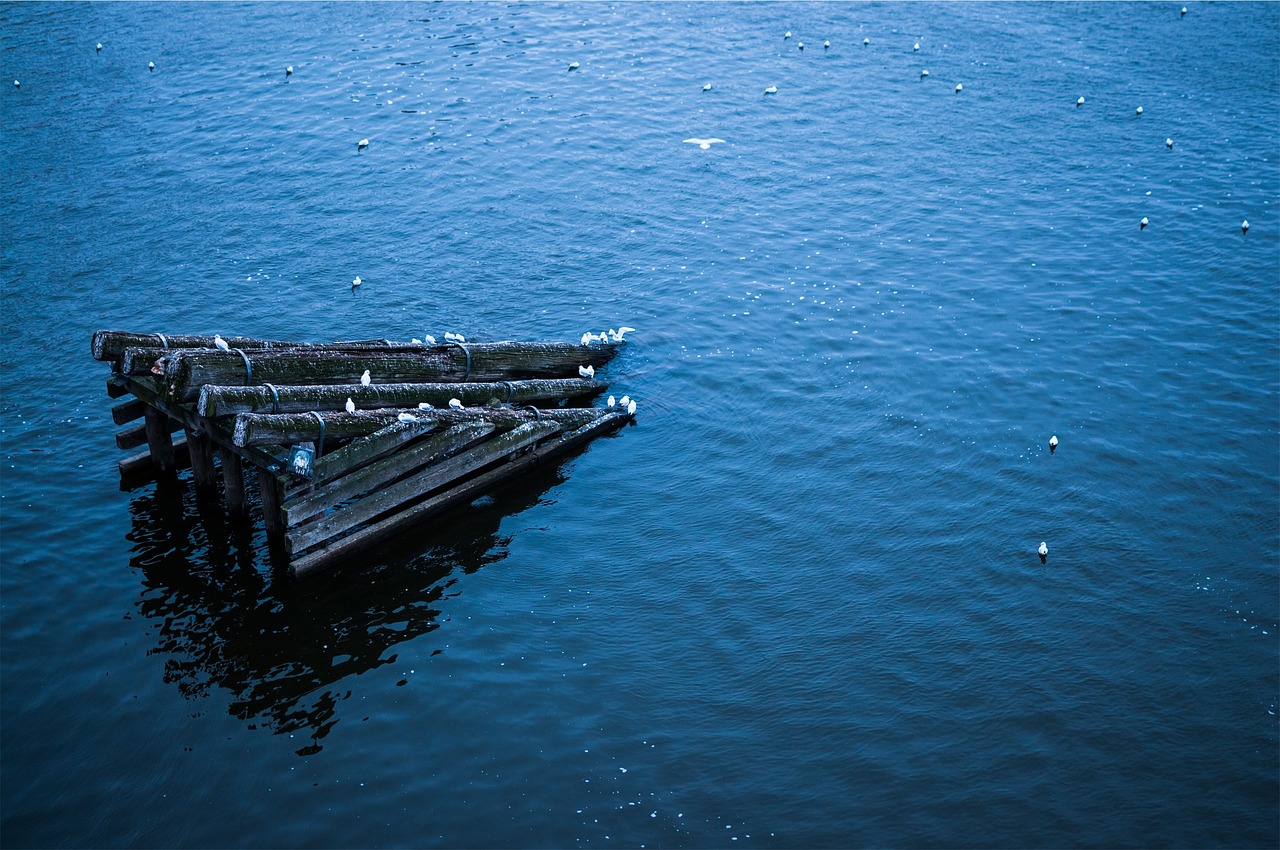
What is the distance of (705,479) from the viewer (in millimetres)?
20766

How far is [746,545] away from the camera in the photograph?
62.1 ft

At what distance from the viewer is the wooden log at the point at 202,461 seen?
62.2 feet

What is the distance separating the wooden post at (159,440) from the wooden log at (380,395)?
238cm

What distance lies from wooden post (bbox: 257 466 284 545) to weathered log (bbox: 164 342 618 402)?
1.70m

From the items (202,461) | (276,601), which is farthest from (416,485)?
(202,461)

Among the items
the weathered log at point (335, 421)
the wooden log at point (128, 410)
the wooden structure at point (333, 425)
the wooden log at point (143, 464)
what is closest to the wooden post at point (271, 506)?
the wooden structure at point (333, 425)

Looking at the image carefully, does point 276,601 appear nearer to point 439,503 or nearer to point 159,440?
point 439,503

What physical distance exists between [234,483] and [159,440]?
245 centimetres

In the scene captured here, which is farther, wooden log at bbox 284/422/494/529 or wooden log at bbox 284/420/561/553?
wooden log at bbox 284/420/561/553

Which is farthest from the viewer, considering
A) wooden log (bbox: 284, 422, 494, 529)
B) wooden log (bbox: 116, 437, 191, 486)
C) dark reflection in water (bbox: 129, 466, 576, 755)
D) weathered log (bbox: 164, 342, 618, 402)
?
wooden log (bbox: 116, 437, 191, 486)

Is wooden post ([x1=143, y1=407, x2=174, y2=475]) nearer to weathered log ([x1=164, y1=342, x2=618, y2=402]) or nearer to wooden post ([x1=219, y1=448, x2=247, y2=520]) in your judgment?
wooden post ([x1=219, y1=448, x2=247, y2=520])

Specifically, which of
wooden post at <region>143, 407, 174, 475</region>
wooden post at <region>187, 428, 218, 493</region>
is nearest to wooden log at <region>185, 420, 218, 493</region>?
wooden post at <region>187, 428, 218, 493</region>

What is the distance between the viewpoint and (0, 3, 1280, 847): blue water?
14.5m

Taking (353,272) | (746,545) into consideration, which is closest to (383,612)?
(746,545)
